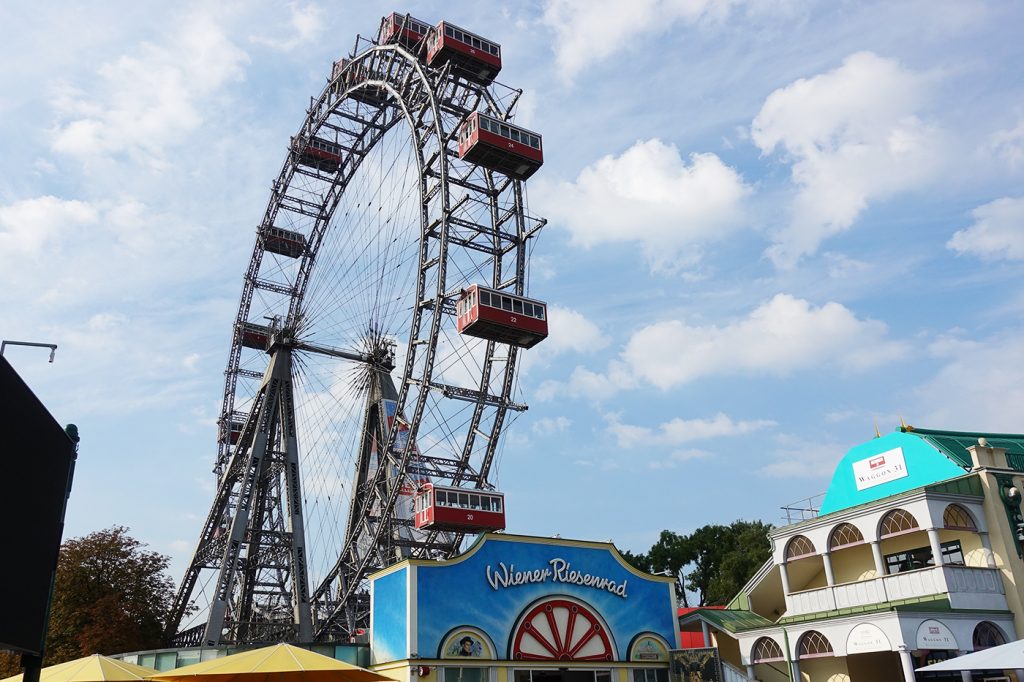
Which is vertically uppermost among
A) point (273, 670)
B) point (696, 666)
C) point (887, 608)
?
point (887, 608)

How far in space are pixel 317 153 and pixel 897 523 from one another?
36.2m

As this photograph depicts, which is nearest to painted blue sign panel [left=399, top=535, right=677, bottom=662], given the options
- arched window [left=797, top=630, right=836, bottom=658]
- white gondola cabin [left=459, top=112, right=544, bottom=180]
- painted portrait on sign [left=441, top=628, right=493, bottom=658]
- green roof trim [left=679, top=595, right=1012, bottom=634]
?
painted portrait on sign [left=441, top=628, right=493, bottom=658]

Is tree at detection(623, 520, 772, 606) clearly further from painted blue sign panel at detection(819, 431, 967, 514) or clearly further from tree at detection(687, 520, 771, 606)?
painted blue sign panel at detection(819, 431, 967, 514)

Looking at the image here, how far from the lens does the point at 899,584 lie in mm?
25109

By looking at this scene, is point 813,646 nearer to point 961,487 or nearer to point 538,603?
point 961,487

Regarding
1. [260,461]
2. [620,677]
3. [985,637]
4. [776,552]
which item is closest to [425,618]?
[620,677]

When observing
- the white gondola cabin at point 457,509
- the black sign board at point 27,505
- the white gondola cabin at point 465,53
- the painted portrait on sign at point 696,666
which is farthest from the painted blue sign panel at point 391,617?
the white gondola cabin at point 465,53

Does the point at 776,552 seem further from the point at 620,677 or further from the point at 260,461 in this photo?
the point at 260,461

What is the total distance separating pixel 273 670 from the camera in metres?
15.2

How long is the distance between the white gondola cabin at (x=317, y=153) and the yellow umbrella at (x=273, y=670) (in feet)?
121

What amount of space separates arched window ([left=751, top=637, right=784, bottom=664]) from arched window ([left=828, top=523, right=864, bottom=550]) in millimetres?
3588

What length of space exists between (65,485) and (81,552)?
1174 inches

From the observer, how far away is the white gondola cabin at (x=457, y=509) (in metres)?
33.9

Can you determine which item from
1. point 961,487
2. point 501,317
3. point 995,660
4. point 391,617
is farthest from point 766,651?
point 501,317
